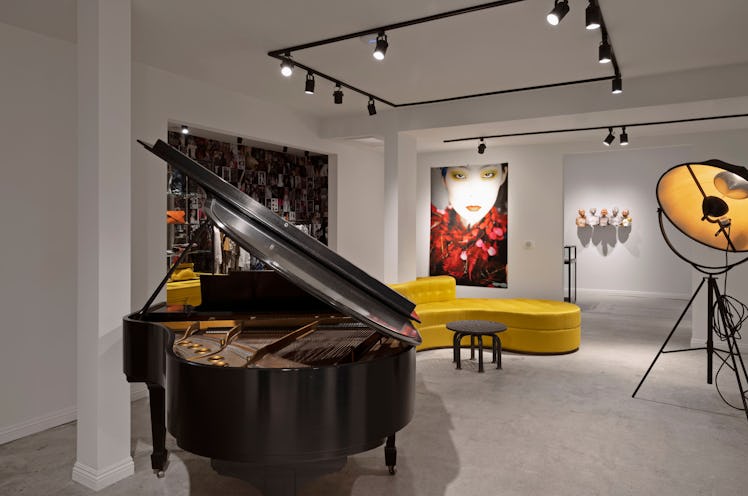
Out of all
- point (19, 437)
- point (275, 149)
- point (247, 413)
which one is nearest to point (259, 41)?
point (247, 413)

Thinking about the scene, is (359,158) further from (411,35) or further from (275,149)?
(411,35)

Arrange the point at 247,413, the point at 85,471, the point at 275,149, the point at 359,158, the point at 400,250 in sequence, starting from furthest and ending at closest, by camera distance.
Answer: the point at 275,149 → the point at 359,158 → the point at 400,250 → the point at 85,471 → the point at 247,413

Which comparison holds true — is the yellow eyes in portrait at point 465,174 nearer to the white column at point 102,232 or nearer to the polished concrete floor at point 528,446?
the polished concrete floor at point 528,446

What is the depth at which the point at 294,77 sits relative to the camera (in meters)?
5.08

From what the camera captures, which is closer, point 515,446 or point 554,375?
point 515,446

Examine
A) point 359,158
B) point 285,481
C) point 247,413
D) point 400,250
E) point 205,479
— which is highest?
point 359,158

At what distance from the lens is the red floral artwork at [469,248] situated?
809 centimetres

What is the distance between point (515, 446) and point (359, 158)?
211 inches

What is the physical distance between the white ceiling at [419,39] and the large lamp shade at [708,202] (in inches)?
40.7

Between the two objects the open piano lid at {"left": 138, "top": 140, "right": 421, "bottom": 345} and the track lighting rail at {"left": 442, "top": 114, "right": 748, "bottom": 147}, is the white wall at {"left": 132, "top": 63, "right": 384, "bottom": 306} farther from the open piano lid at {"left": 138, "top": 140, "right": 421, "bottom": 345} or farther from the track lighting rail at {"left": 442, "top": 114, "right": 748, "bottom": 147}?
the open piano lid at {"left": 138, "top": 140, "right": 421, "bottom": 345}

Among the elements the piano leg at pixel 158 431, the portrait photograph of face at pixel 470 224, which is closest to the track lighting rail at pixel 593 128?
the portrait photograph of face at pixel 470 224

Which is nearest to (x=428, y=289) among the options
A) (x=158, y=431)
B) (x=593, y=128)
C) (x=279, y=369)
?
(x=593, y=128)

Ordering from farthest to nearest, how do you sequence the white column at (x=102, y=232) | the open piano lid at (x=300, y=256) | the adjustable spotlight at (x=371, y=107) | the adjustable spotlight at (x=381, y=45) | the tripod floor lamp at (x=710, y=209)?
the adjustable spotlight at (x=371, y=107), the tripod floor lamp at (x=710, y=209), the adjustable spotlight at (x=381, y=45), the white column at (x=102, y=232), the open piano lid at (x=300, y=256)

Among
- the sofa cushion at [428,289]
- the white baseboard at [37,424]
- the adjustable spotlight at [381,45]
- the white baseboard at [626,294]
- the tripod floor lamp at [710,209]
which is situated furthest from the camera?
the white baseboard at [626,294]
